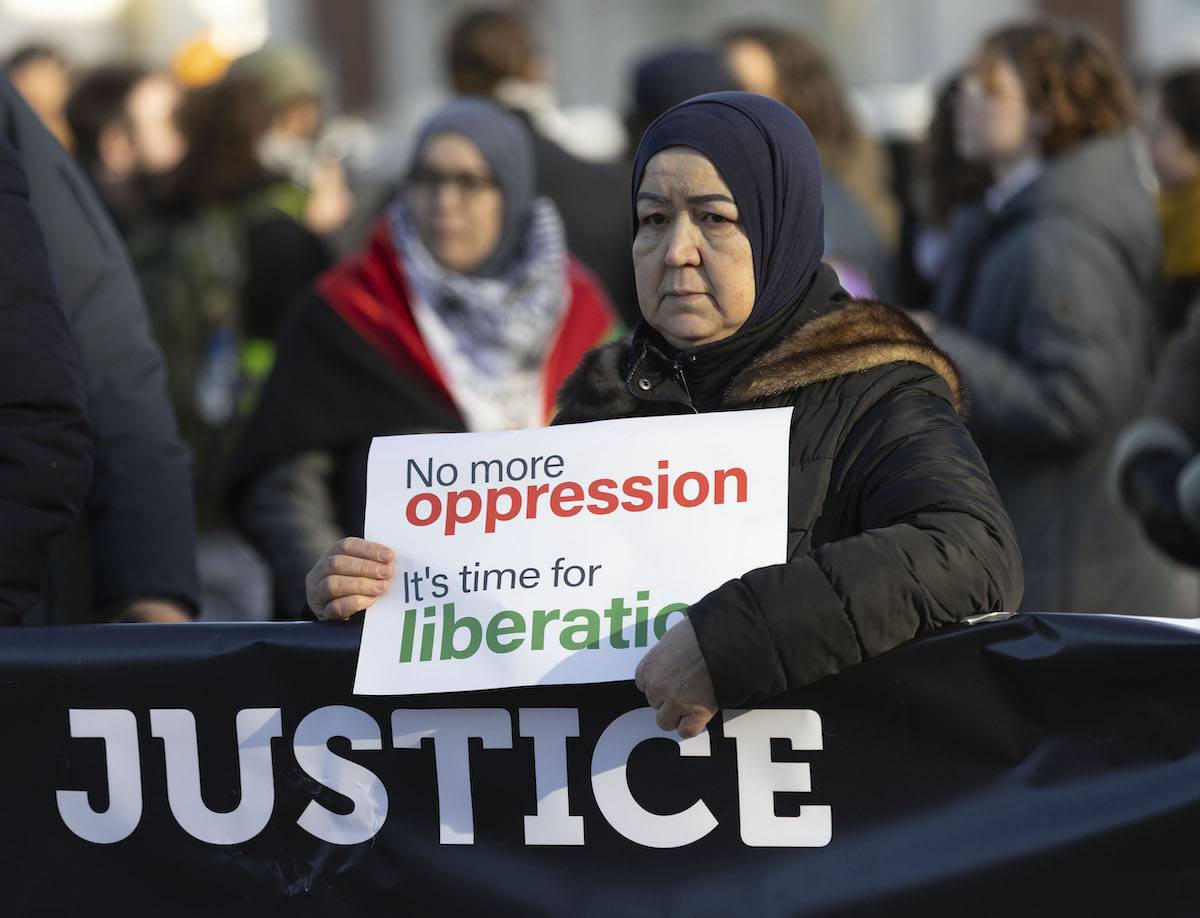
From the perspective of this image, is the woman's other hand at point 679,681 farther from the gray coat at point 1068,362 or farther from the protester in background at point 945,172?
the protester in background at point 945,172

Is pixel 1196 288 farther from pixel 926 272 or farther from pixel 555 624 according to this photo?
pixel 555 624

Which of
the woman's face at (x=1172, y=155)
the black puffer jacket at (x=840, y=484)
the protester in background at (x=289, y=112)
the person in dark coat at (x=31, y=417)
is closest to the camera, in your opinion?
the black puffer jacket at (x=840, y=484)

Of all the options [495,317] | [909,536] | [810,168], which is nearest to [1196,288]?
[495,317]

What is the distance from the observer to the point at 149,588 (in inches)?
139

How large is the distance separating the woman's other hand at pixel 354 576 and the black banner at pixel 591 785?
0.06 metres

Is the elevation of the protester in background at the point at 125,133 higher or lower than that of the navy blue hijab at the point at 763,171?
higher

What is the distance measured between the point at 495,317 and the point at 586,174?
3.18ft

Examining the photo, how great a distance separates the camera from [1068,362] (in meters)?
4.68

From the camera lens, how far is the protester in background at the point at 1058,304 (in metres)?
4.70

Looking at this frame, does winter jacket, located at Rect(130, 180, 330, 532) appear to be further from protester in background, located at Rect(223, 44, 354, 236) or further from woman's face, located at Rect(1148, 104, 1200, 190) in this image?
woman's face, located at Rect(1148, 104, 1200, 190)

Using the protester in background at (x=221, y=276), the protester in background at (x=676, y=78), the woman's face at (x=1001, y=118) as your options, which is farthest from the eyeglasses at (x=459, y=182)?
the protester in background at (x=221, y=276)

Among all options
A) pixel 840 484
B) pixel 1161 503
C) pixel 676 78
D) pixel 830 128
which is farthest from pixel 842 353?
pixel 830 128

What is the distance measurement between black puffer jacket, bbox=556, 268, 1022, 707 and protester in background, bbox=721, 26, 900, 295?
2.63 m

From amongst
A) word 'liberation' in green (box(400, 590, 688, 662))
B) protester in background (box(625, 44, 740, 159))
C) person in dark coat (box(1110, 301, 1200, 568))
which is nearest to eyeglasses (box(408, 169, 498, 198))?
protester in background (box(625, 44, 740, 159))
